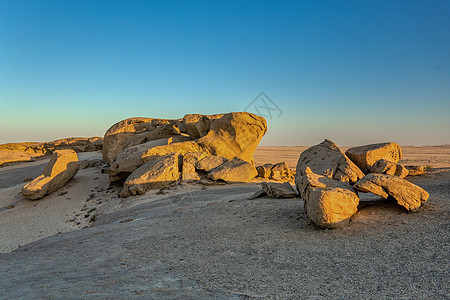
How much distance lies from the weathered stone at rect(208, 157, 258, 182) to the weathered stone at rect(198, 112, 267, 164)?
1804 mm

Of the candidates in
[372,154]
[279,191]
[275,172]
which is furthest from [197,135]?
[372,154]

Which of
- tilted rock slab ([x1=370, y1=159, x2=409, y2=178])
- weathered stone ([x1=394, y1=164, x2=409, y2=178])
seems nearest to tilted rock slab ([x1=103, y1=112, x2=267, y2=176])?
tilted rock slab ([x1=370, y1=159, x2=409, y2=178])

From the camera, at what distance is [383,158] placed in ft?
32.9

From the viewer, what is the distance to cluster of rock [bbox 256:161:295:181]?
42.8 feet

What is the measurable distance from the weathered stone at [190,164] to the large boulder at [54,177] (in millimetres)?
5350

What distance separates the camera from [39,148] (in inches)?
1077

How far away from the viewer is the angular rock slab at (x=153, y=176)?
1056cm

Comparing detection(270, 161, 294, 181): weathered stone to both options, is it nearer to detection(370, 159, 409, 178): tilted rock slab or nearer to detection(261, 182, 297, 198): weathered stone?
detection(370, 159, 409, 178): tilted rock slab

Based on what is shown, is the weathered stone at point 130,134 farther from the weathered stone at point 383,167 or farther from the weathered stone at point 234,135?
the weathered stone at point 383,167

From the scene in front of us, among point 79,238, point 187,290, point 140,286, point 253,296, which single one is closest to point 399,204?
point 253,296

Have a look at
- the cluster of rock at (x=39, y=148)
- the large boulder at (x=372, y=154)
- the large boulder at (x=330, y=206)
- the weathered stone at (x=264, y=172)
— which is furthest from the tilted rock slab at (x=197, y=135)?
the large boulder at (x=330, y=206)

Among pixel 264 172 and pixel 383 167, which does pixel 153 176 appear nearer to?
pixel 264 172

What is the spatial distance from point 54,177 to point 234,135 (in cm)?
823

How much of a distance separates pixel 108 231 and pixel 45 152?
2439 cm
